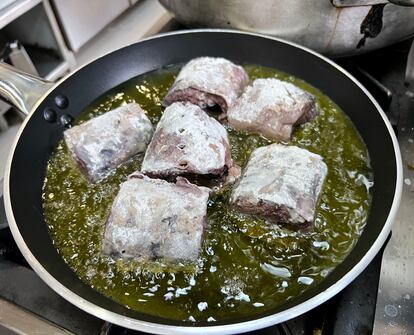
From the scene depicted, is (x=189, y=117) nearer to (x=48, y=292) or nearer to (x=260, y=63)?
(x=260, y=63)

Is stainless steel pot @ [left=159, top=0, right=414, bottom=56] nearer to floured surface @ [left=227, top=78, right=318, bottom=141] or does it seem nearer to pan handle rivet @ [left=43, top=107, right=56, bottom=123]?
floured surface @ [left=227, top=78, right=318, bottom=141]

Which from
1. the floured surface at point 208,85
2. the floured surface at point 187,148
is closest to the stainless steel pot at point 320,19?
the floured surface at point 208,85

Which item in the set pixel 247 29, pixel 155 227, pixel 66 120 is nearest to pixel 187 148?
pixel 155 227

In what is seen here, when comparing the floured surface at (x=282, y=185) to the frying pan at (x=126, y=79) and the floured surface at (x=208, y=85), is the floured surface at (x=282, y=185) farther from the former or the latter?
the floured surface at (x=208, y=85)

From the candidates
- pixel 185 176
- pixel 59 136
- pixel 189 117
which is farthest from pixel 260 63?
pixel 59 136

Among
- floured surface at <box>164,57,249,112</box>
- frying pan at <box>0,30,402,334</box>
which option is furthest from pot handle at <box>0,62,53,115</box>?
floured surface at <box>164,57,249,112</box>

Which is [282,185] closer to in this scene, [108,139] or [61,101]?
[108,139]
